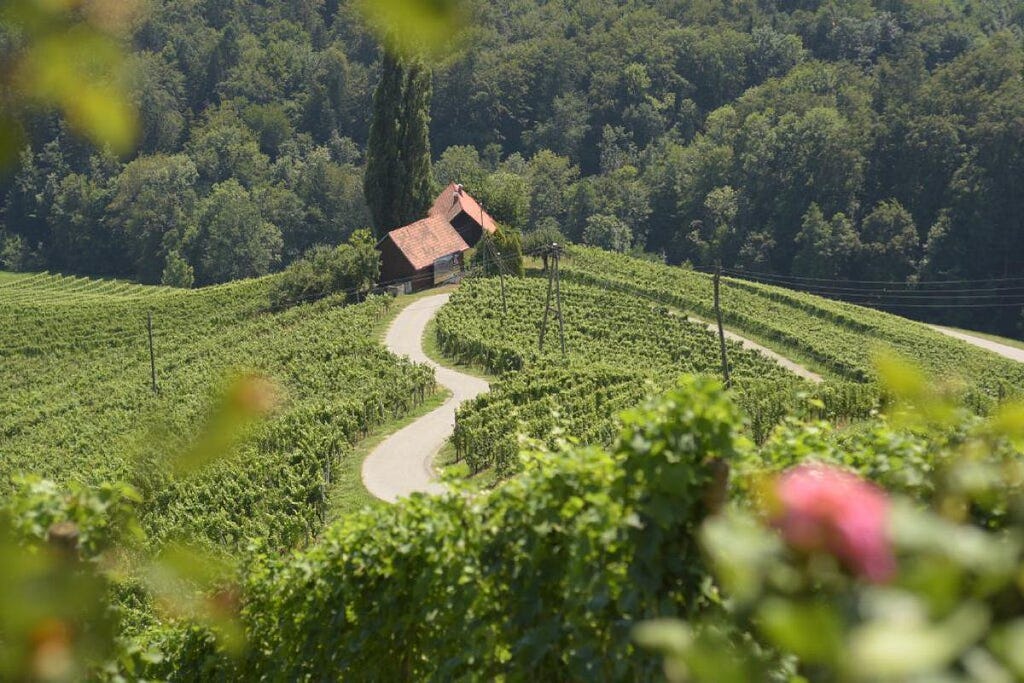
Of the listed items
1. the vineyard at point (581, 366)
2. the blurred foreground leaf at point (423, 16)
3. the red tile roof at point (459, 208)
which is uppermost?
the blurred foreground leaf at point (423, 16)

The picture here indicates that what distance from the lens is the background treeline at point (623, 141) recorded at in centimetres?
7581

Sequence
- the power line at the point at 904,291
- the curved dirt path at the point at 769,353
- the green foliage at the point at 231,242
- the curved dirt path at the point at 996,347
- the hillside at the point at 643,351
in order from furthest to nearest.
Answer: the green foliage at the point at 231,242
the power line at the point at 904,291
the curved dirt path at the point at 996,347
the curved dirt path at the point at 769,353
the hillside at the point at 643,351

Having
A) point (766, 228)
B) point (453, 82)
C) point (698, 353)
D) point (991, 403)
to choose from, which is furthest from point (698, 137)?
point (991, 403)

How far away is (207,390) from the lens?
54.0 feet

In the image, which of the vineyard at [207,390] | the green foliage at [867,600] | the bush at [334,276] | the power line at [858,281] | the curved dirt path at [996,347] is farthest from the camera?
the power line at [858,281]

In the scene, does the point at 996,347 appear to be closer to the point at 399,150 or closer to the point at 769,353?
the point at 769,353

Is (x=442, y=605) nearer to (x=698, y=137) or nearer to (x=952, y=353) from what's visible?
(x=952, y=353)

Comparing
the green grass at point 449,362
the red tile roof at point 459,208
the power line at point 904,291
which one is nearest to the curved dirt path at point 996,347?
the power line at point 904,291

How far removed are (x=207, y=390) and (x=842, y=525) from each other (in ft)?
51.5

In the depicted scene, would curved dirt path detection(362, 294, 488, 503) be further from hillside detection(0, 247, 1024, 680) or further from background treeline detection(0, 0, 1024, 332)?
background treeline detection(0, 0, 1024, 332)

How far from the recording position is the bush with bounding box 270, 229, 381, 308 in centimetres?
4844

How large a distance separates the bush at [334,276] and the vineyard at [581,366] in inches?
184

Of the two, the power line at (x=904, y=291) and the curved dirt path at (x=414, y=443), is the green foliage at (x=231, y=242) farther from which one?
the curved dirt path at (x=414, y=443)

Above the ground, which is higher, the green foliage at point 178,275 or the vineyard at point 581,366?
the vineyard at point 581,366
